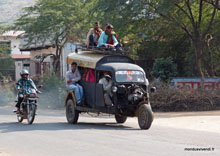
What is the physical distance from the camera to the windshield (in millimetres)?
14844

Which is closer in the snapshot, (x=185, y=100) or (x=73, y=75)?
(x=73, y=75)

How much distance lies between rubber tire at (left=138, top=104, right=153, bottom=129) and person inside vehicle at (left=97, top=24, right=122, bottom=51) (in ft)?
8.96

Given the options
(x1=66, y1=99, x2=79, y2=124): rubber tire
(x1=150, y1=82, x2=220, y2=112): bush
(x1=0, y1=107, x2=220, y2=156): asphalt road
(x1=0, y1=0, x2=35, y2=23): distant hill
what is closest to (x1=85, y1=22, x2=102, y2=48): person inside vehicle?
(x1=66, y1=99, x2=79, y2=124): rubber tire

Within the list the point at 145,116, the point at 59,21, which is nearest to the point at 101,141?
the point at 145,116

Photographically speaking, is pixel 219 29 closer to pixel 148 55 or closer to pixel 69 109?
pixel 148 55

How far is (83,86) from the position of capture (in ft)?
54.0

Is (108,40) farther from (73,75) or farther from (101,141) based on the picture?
(101,141)

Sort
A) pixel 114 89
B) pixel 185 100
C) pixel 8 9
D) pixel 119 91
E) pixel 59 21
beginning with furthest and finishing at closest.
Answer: pixel 8 9
pixel 59 21
pixel 185 100
pixel 119 91
pixel 114 89

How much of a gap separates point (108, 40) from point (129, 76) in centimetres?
239

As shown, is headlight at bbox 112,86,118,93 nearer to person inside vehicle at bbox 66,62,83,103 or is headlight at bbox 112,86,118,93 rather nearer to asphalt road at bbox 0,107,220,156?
asphalt road at bbox 0,107,220,156

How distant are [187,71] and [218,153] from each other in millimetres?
22793

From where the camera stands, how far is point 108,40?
55.4 feet

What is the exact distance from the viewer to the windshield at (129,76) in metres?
14.8

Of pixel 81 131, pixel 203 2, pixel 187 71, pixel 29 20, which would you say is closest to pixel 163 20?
pixel 203 2
